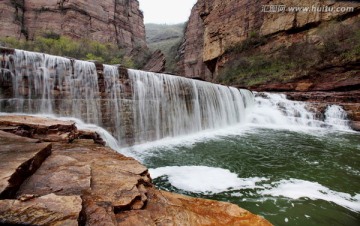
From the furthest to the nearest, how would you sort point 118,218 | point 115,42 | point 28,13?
point 115,42 < point 28,13 < point 118,218

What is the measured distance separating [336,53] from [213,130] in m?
12.1

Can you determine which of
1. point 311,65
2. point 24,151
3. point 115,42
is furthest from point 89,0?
point 24,151

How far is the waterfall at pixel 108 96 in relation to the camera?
593 cm

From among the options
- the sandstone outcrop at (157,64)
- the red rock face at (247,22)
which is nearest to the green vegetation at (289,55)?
the red rock face at (247,22)

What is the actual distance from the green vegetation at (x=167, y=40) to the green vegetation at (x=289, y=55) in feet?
69.3

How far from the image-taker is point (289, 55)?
19969 mm

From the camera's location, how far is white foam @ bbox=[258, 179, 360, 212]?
3.65 meters

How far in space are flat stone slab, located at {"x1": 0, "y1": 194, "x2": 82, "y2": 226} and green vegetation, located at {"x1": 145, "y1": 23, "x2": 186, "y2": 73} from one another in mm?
42906

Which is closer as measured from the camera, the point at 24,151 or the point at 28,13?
the point at 24,151

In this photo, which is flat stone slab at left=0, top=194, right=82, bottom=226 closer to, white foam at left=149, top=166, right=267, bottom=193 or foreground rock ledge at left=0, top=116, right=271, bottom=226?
foreground rock ledge at left=0, top=116, right=271, bottom=226

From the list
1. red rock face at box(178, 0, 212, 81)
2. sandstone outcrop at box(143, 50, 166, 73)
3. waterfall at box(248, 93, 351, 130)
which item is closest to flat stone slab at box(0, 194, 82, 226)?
waterfall at box(248, 93, 351, 130)

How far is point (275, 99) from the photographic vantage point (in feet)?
50.4

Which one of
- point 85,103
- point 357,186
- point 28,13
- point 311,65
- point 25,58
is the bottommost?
point 357,186

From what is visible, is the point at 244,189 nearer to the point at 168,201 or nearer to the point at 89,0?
the point at 168,201
